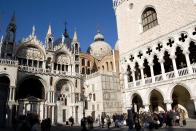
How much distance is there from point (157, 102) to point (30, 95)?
1782cm

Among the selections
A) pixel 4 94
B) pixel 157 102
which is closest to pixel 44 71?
pixel 4 94

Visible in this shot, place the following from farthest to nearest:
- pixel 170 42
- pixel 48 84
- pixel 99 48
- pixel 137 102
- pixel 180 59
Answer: pixel 99 48 < pixel 48 84 < pixel 137 102 < pixel 180 59 < pixel 170 42

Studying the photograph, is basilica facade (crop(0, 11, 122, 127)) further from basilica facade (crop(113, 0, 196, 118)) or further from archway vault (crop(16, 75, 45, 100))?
basilica facade (crop(113, 0, 196, 118))

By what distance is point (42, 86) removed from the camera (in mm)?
30656

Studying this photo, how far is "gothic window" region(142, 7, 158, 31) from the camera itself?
79.8ft

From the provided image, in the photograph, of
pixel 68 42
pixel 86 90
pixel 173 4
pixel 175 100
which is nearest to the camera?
pixel 173 4

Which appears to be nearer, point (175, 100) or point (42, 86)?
point (175, 100)

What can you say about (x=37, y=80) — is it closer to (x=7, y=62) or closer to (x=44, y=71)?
Result: (x=44, y=71)

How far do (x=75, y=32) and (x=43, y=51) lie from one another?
27.6 ft

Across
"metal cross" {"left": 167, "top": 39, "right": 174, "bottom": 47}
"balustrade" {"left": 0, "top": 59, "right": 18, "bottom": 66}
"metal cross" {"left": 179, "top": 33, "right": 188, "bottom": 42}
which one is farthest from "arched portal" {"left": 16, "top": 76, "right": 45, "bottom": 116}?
"metal cross" {"left": 179, "top": 33, "right": 188, "bottom": 42}

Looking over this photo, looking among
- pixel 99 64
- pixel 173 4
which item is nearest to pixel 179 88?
pixel 173 4

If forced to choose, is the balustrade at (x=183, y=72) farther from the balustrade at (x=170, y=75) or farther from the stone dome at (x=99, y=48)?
the stone dome at (x=99, y=48)

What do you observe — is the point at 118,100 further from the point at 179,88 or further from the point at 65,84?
the point at 179,88

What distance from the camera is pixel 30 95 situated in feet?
96.2
